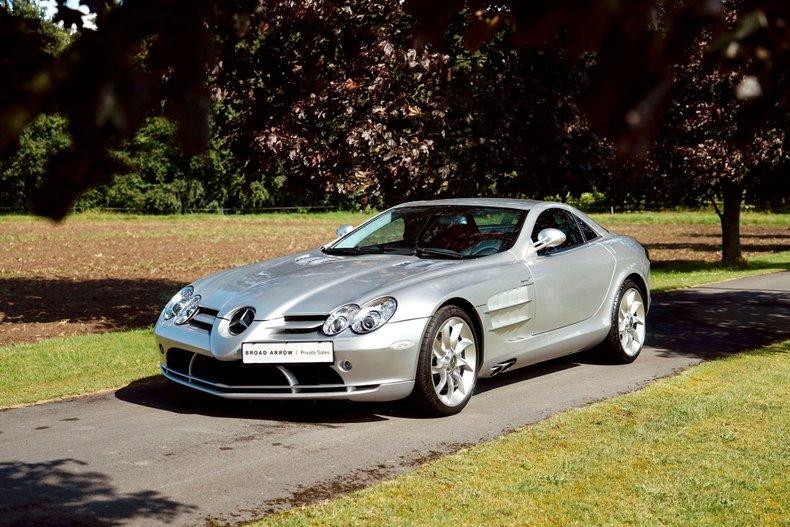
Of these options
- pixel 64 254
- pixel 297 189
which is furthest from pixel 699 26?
pixel 64 254

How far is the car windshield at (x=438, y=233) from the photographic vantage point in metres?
8.12

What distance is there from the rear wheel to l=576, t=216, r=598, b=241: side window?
1.71ft

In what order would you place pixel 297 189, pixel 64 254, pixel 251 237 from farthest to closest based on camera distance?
pixel 251 237 < pixel 64 254 < pixel 297 189

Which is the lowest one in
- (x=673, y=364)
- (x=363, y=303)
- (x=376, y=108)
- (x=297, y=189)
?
(x=673, y=364)

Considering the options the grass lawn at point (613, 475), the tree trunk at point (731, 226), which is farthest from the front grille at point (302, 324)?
the tree trunk at point (731, 226)

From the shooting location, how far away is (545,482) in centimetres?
544

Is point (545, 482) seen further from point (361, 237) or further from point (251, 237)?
point (251, 237)

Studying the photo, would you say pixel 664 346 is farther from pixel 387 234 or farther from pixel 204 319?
pixel 204 319

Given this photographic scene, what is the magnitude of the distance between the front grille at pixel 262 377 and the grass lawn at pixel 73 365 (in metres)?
1.52

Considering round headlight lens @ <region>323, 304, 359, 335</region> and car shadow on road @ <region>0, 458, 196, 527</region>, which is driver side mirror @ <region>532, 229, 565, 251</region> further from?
car shadow on road @ <region>0, 458, 196, 527</region>

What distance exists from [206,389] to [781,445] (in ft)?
12.4

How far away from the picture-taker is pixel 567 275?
8.50 m

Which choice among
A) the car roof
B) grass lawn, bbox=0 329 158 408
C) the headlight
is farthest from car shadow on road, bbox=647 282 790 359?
grass lawn, bbox=0 329 158 408

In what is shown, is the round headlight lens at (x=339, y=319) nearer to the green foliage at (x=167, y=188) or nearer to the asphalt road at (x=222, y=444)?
the asphalt road at (x=222, y=444)
